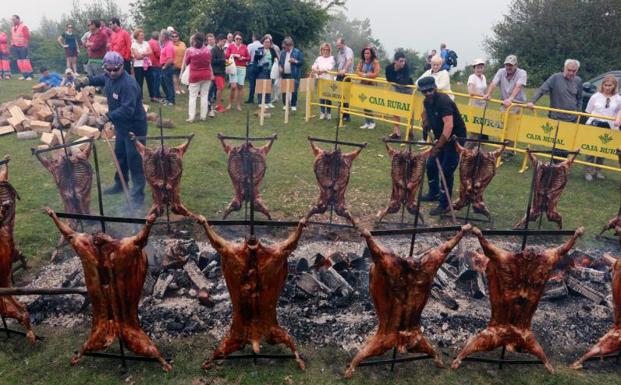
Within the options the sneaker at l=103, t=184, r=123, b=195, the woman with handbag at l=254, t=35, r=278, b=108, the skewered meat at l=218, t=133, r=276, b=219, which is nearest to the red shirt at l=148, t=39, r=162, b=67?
the woman with handbag at l=254, t=35, r=278, b=108

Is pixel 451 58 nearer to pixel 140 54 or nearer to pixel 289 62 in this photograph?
pixel 289 62

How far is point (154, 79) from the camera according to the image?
15359 mm

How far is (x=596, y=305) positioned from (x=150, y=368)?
4.93 metres

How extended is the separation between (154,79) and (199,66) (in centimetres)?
302

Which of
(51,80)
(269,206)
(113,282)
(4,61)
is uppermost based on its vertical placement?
(4,61)

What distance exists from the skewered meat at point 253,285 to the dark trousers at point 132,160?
4.57m

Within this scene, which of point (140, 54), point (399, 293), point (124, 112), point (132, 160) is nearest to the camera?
point (399, 293)

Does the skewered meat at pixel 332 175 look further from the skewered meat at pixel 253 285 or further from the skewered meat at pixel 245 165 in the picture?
the skewered meat at pixel 253 285

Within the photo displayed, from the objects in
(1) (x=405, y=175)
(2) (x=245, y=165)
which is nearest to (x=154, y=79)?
(2) (x=245, y=165)

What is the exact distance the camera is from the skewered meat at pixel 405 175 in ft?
24.3

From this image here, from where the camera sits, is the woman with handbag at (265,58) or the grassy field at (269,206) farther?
the woman with handbag at (265,58)

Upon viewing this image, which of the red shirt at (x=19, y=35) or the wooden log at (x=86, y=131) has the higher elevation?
the red shirt at (x=19, y=35)

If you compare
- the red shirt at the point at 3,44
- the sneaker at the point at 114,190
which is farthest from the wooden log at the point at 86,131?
the red shirt at the point at 3,44

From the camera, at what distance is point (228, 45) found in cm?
1518
